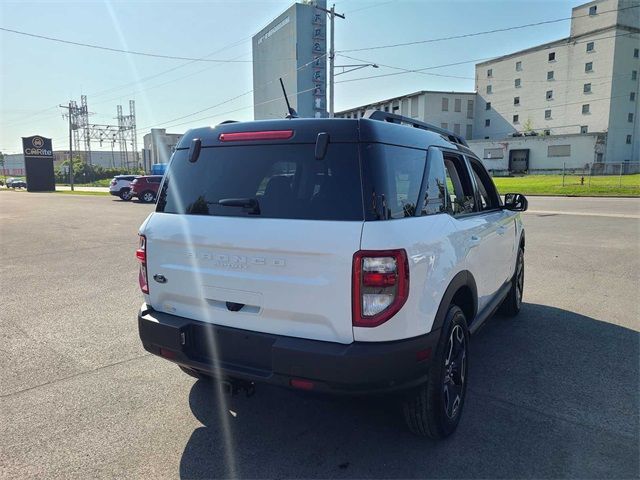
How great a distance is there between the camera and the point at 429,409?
2664mm

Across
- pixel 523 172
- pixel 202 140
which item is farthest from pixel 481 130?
pixel 202 140

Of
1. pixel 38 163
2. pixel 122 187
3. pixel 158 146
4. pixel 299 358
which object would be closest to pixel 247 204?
pixel 299 358

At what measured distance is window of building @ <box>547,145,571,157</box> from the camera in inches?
2103

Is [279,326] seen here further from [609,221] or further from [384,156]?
[609,221]

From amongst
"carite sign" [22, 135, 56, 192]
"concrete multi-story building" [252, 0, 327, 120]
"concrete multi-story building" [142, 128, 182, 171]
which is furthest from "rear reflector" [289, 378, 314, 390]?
"concrete multi-story building" [142, 128, 182, 171]

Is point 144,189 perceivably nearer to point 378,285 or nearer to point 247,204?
point 247,204

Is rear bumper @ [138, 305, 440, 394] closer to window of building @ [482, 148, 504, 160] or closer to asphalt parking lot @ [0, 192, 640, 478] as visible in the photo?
asphalt parking lot @ [0, 192, 640, 478]

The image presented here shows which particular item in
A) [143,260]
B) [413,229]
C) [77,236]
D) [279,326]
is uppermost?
[413,229]

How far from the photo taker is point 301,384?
2410 mm

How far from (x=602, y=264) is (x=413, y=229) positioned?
703 centimetres

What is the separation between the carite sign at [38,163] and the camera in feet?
166

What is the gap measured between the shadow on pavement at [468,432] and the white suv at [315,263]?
0.24m

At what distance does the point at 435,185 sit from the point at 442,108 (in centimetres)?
7159

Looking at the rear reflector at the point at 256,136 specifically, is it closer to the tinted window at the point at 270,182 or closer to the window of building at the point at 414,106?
the tinted window at the point at 270,182
